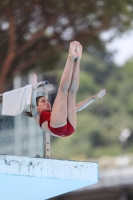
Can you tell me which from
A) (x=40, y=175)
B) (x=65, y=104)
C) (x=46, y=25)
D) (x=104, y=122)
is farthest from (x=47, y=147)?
(x=104, y=122)

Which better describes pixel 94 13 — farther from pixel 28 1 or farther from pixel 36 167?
pixel 36 167

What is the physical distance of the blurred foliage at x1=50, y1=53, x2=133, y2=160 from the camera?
56.6m

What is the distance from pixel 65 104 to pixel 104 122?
166 ft

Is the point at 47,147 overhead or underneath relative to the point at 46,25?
underneath

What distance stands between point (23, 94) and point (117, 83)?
53.0 metres

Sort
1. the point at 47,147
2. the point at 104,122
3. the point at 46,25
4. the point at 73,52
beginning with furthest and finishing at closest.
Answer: the point at 104,122 → the point at 46,25 → the point at 47,147 → the point at 73,52

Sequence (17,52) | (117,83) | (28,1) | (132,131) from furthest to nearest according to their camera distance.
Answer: (117,83)
(132,131)
(17,52)
(28,1)

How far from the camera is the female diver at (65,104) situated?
7234mm

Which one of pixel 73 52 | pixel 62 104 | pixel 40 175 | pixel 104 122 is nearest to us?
pixel 73 52

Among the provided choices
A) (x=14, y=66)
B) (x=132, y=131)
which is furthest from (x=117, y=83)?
(x=14, y=66)

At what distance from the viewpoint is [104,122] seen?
2270 inches

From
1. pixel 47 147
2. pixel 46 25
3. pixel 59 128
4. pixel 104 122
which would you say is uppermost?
pixel 104 122

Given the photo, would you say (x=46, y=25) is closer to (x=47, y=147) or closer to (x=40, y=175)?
(x=47, y=147)

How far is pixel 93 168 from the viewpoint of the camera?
7.99 metres
